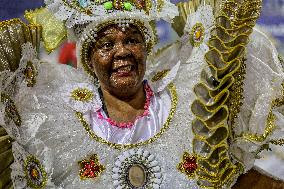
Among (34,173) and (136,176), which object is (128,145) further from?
(34,173)

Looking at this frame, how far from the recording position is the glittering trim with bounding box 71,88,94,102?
243 cm

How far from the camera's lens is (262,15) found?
9.73ft

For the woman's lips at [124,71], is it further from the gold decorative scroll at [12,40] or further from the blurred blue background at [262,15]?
the blurred blue background at [262,15]

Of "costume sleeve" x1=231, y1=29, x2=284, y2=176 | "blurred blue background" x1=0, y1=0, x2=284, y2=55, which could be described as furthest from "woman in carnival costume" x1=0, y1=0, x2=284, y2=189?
"blurred blue background" x1=0, y1=0, x2=284, y2=55

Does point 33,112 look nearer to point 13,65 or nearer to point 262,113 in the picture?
point 13,65

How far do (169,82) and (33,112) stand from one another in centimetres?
55

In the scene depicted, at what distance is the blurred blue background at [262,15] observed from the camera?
2.95 metres

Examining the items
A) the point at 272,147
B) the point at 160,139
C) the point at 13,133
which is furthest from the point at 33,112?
the point at 272,147

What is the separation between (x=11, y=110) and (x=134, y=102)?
1.57 ft

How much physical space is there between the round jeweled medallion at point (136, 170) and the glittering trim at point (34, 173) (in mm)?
260

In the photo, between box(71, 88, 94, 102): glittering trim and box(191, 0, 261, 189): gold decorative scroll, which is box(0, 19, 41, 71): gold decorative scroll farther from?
box(191, 0, 261, 189): gold decorative scroll

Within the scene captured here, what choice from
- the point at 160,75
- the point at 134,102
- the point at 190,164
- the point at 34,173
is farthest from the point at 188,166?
the point at 34,173

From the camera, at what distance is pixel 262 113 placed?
7.23 ft

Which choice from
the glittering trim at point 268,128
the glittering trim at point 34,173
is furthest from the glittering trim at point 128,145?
the glittering trim at point 268,128
